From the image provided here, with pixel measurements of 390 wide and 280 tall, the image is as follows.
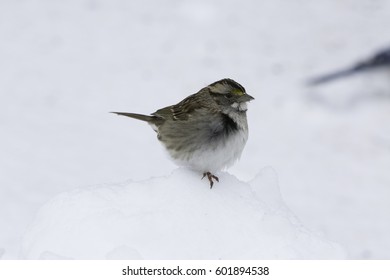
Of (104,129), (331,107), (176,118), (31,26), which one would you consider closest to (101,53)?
(31,26)

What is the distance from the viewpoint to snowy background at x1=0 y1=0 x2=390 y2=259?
4094 mm

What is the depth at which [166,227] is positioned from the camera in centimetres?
397

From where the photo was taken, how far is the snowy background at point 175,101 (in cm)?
409

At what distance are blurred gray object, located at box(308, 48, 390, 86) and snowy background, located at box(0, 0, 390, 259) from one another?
0.59ft

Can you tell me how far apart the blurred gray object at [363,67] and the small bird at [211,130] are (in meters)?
6.37

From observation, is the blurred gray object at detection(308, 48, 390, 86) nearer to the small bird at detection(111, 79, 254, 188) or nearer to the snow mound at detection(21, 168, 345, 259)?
the small bird at detection(111, 79, 254, 188)

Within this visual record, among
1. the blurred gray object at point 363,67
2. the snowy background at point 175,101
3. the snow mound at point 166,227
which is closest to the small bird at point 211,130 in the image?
the snowy background at point 175,101

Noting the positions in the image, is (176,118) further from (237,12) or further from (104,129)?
(237,12)

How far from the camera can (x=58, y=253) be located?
382 centimetres

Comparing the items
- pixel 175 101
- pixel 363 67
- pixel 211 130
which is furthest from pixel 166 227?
pixel 363 67

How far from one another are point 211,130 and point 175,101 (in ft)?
20.8

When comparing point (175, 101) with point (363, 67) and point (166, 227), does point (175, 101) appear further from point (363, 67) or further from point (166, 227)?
point (166, 227)

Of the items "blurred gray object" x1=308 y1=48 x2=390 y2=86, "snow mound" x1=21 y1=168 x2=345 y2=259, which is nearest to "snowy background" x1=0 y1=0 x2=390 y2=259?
"snow mound" x1=21 y1=168 x2=345 y2=259

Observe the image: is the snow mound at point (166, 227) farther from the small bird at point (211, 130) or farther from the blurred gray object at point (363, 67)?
the blurred gray object at point (363, 67)
